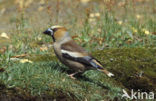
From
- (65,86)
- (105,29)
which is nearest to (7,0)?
(105,29)

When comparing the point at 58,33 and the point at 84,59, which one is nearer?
the point at 84,59

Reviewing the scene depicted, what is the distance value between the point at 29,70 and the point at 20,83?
44 cm

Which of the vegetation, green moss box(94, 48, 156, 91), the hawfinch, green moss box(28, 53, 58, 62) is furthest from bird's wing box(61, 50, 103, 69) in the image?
green moss box(28, 53, 58, 62)

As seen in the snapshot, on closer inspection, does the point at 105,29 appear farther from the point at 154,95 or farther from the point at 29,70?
the point at 29,70

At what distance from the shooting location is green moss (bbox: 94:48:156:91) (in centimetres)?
585

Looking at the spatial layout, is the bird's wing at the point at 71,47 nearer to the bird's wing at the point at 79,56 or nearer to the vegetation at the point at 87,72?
the bird's wing at the point at 79,56

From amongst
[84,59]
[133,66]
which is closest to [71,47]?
[84,59]

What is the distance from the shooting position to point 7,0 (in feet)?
63.3

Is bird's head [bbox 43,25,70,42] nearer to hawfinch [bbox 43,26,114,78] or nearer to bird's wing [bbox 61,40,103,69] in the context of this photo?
hawfinch [bbox 43,26,114,78]

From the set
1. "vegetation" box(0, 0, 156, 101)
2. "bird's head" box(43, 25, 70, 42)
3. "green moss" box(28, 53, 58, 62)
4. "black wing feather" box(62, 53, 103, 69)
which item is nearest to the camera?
"vegetation" box(0, 0, 156, 101)

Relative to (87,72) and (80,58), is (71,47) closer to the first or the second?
(80,58)

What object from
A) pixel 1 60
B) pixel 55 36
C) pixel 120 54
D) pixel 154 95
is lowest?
pixel 154 95

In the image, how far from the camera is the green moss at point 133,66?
5849 mm

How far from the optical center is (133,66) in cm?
608
